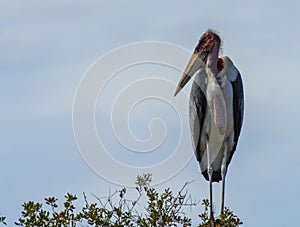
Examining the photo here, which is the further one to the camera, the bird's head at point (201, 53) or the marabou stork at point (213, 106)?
the bird's head at point (201, 53)

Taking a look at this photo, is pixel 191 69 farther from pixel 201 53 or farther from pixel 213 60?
pixel 213 60

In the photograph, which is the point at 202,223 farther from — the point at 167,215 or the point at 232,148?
the point at 232,148

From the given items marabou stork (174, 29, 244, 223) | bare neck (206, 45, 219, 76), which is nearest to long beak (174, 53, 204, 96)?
marabou stork (174, 29, 244, 223)

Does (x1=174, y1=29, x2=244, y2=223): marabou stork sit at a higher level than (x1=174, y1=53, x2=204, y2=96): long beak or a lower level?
lower

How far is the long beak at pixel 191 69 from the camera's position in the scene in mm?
16078

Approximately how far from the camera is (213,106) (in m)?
15.8

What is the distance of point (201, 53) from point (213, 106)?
1.07 m

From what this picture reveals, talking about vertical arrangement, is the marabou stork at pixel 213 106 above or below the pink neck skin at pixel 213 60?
below

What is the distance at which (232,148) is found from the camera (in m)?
16.2

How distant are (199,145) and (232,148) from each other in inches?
22.1

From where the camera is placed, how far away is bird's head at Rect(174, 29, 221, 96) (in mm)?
16125

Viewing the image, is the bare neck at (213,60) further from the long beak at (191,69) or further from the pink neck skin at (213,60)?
the long beak at (191,69)

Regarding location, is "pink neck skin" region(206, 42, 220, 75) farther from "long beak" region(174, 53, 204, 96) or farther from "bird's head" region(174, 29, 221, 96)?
"long beak" region(174, 53, 204, 96)

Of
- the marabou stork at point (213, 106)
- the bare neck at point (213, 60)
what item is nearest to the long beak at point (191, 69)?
the marabou stork at point (213, 106)
